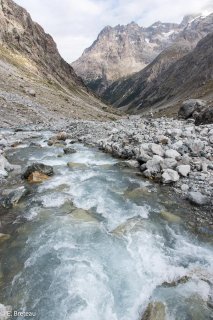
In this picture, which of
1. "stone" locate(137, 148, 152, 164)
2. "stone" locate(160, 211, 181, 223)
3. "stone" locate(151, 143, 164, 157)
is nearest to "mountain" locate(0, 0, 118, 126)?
"stone" locate(137, 148, 152, 164)

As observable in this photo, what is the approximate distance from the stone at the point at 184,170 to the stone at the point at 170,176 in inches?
15.1

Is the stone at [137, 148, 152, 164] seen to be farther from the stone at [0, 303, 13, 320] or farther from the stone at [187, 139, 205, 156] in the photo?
→ the stone at [0, 303, 13, 320]

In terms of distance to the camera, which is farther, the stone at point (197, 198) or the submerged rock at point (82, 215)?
the stone at point (197, 198)

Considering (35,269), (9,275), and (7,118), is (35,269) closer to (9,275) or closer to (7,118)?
(9,275)

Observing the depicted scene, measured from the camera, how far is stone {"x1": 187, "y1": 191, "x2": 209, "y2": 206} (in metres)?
17.4

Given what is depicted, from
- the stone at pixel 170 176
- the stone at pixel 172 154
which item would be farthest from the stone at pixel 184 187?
the stone at pixel 172 154

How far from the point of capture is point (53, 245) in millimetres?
13820

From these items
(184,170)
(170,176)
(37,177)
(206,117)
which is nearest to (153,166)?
(170,176)

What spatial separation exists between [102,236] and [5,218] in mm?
5102

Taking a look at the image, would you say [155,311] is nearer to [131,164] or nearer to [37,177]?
[37,177]

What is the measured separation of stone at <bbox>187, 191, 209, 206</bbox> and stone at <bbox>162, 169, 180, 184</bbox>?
2.50 meters

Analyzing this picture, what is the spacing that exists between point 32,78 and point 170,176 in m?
86.4

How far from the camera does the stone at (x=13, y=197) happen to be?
57.6 feet

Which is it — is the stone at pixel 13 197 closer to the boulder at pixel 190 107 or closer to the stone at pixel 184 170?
the stone at pixel 184 170
